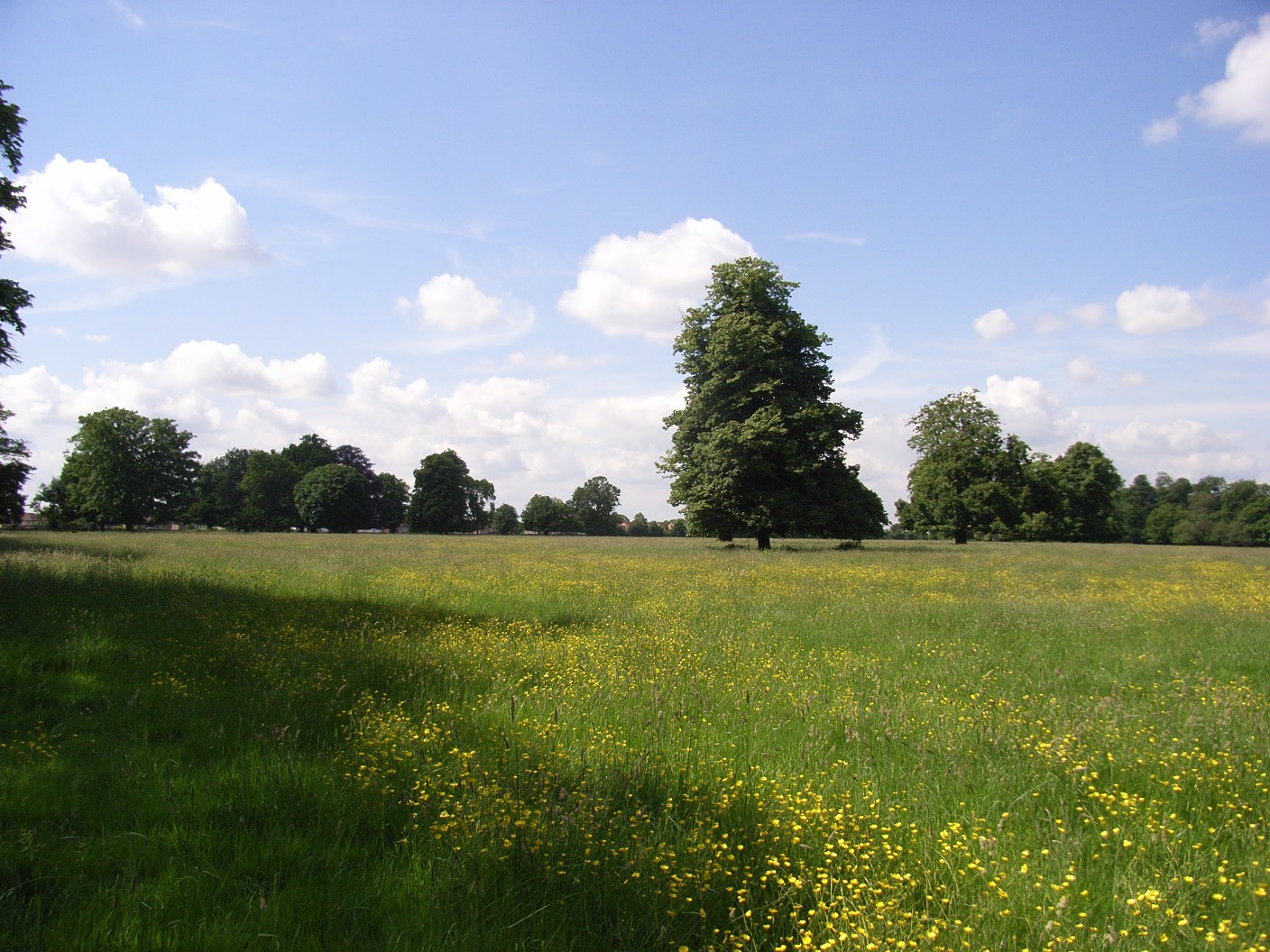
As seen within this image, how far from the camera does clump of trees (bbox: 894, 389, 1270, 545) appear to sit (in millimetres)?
44281

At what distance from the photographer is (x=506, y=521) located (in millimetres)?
125312

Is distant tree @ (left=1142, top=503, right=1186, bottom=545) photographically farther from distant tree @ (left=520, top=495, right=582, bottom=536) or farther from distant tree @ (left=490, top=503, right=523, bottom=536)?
distant tree @ (left=490, top=503, right=523, bottom=536)

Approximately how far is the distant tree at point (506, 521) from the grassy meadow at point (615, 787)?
117 m

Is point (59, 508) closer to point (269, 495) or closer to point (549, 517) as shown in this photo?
point (269, 495)

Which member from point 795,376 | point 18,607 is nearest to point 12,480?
point 18,607

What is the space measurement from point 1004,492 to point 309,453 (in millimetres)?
92925

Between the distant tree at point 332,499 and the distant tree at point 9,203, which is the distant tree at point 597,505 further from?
the distant tree at point 9,203

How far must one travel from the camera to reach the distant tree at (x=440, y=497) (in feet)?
298

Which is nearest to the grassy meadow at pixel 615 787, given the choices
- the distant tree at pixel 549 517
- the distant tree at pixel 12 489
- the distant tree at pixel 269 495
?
the distant tree at pixel 12 489

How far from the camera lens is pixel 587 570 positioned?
1889 cm

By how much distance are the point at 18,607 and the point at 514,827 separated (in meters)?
9.25

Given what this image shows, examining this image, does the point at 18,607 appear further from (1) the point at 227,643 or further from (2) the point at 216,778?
(2) the point at 216,778

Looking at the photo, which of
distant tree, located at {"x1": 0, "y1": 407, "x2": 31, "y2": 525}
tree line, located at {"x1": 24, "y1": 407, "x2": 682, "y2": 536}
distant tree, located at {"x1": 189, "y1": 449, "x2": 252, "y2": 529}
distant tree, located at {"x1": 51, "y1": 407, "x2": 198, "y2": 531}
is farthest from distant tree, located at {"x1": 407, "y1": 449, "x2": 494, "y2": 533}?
distant tree, located at {"x1": 0, "y1": 407, "x2": 31, "y2": 525}

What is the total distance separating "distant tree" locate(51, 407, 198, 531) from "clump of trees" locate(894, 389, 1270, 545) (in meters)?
70.6
